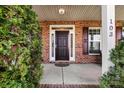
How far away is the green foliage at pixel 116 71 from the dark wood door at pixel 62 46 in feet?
26.8

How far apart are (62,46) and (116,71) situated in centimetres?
859

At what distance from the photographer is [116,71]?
5348mm

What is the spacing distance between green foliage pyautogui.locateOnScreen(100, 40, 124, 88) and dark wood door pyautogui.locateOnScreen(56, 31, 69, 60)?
26.8 ft

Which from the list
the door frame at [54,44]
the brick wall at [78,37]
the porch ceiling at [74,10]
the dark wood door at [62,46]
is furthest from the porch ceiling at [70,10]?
the dark wood door at [62,46]

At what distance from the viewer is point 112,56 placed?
5484 mm

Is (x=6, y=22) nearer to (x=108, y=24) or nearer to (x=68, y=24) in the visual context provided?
(x=108, y=24)

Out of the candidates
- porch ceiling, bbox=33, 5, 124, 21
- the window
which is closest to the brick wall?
the window

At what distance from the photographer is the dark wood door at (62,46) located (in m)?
13.6

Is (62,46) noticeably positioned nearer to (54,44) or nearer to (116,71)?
(54,44)

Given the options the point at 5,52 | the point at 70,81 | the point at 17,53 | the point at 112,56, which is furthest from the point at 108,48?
the point at 5,52

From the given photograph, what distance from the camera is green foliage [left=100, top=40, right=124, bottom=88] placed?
521cm

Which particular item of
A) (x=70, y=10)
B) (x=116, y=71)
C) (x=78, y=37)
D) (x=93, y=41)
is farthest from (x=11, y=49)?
(x=93, y=41)

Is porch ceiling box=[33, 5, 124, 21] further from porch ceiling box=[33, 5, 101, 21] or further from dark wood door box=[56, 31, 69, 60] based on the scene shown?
dark wood door box=[56, 31, 69, 60]
